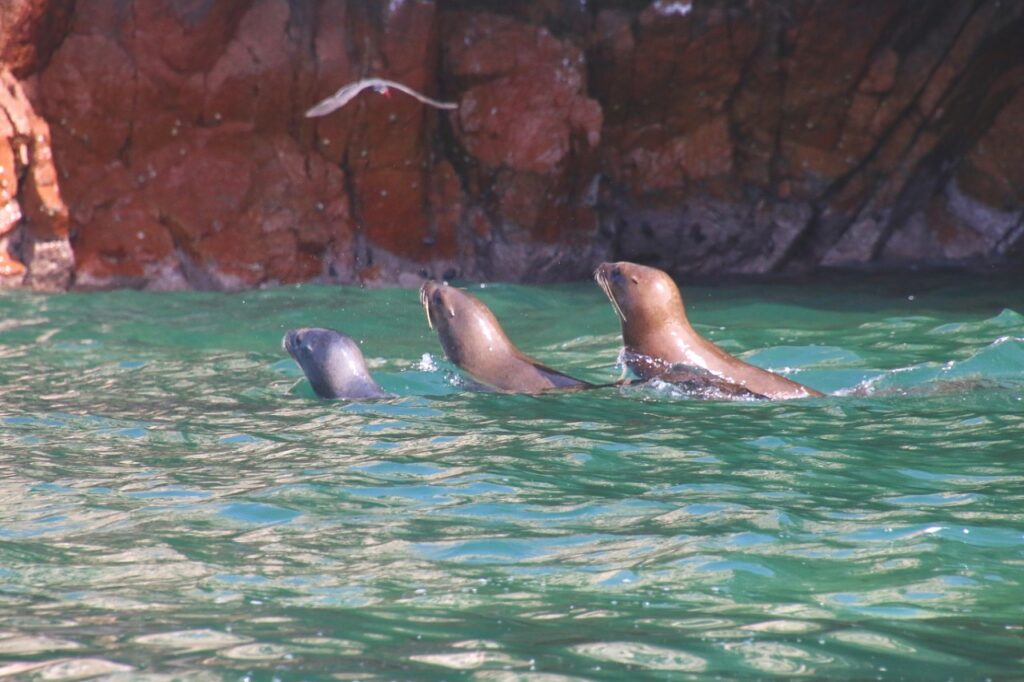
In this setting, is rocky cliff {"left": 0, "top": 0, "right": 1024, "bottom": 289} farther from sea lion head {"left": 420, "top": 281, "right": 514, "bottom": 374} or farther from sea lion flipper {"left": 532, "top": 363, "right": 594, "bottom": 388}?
sea lion flipper {"left": 532, "top": 363, "right": 594, "bottom": 388}

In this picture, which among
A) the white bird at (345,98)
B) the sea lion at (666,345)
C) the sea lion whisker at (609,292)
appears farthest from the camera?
the white bird at (345,98)

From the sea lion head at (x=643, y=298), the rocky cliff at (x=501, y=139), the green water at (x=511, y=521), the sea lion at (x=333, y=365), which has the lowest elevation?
the green water at (x=511, y=521)

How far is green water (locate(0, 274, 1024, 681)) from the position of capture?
3.41 meters

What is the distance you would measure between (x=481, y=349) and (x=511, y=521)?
328 cm

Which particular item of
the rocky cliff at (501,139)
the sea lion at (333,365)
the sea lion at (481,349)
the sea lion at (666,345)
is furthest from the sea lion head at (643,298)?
the rocky cliff at (501,139)

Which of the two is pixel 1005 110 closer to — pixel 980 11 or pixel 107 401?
pixel 980 11

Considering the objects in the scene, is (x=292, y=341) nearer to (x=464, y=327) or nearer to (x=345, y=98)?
(x=464, y=327)

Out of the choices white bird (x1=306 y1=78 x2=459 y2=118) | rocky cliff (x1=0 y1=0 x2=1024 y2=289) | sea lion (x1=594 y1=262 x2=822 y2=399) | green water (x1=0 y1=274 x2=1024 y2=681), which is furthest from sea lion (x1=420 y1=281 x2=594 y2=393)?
rocky cliff (x1=0 y1=0 x2=1024 y2=289)

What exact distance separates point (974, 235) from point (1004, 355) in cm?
565

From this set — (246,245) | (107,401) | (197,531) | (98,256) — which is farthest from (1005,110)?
(197,531)

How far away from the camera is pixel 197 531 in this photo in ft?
15.5

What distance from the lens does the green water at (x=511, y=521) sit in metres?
3.41

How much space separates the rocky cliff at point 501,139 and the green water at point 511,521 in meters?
3.08

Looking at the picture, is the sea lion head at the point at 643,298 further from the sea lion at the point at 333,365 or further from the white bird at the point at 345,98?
the white bird at the point at 345,98
